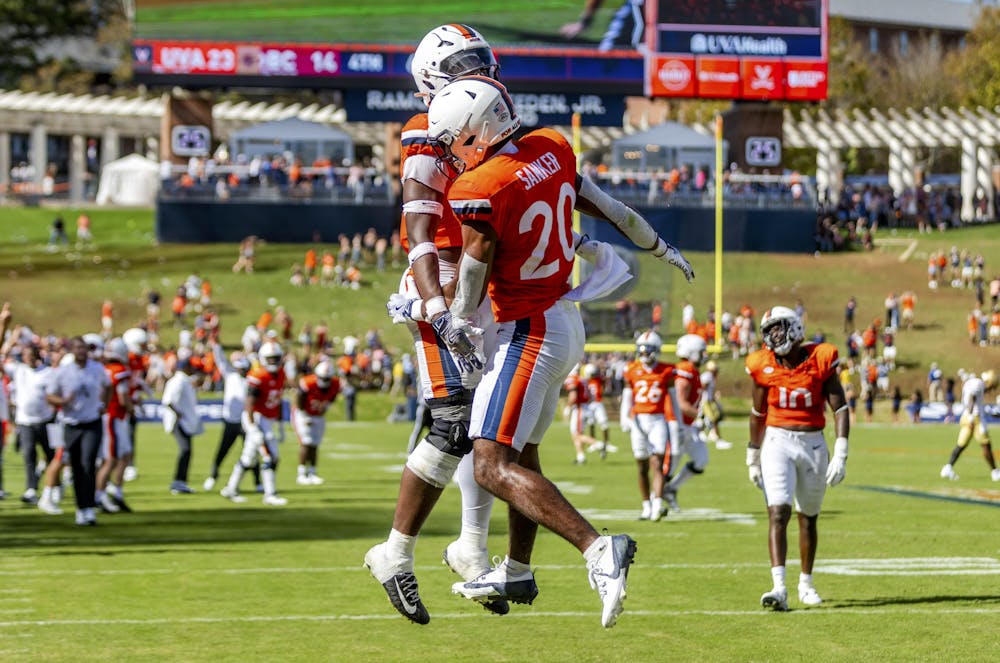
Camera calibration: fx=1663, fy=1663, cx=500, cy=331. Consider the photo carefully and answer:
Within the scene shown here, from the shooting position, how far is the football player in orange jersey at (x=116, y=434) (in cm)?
1886

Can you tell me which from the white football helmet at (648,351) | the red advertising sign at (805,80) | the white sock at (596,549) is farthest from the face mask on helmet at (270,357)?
the red advertising sign at (805,80)

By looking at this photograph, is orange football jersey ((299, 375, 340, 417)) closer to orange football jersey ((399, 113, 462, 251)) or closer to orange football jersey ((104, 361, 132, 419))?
orange football jersey ((104, 361, 132, 419))

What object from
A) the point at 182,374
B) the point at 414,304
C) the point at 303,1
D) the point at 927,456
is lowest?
the point at 927,456

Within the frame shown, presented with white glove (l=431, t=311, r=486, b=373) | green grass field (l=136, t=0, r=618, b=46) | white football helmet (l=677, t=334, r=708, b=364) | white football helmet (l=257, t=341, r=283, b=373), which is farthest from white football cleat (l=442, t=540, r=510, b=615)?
green grass field (l=136, t=0, r=618, b=46)

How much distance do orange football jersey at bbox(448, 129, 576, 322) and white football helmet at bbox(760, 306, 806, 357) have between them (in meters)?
5.10

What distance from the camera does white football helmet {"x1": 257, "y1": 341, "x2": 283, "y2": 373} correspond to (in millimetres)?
20031

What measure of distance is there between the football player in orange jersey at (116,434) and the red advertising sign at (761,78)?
28334mm

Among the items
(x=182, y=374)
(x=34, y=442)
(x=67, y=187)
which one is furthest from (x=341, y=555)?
(x=67, y=187)

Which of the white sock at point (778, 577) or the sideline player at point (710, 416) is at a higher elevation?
the white sock at point (778, 577)

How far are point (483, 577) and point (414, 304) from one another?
1.34m

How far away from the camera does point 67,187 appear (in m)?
78.1

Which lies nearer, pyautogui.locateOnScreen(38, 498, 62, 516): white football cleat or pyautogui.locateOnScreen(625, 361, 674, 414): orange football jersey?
pyautogui.locateOnScreen(625, 361, 674, 414): orange football jersey

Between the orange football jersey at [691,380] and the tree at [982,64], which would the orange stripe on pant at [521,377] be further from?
the tree at [982,64]

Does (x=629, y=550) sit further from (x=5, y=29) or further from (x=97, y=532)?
(x=5, y=29)
